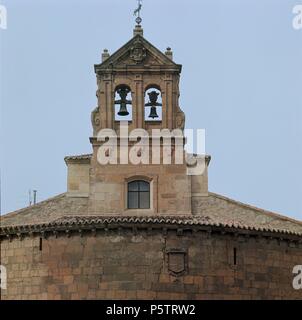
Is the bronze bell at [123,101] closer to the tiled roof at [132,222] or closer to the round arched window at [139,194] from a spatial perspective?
the round arched window at [139,194]

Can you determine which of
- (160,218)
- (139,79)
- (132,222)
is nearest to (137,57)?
(139,79)

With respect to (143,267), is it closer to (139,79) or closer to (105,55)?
(139,79)

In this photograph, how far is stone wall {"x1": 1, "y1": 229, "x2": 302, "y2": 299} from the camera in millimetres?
40125

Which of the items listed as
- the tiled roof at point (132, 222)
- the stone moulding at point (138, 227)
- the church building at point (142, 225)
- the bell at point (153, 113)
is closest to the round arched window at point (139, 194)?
the church building at point (142, 225)

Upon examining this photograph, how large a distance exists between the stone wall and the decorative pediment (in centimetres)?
553

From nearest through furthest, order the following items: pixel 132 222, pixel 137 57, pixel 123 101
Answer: pixel 132 222 → pixel 137 57 → pixel 123 101

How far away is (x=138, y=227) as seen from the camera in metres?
40.2

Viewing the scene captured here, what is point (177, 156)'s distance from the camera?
4312cm

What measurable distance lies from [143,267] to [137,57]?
6.61 metres

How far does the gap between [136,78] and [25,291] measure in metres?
7.03

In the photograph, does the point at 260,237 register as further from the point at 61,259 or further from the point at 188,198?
the point at 61,259

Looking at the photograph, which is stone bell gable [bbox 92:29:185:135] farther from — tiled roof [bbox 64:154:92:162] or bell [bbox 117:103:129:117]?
tiled roof [bbox 64:154:92:162]

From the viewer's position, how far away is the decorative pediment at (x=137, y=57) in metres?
43.2

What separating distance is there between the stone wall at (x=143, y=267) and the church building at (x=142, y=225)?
27 millimetres
